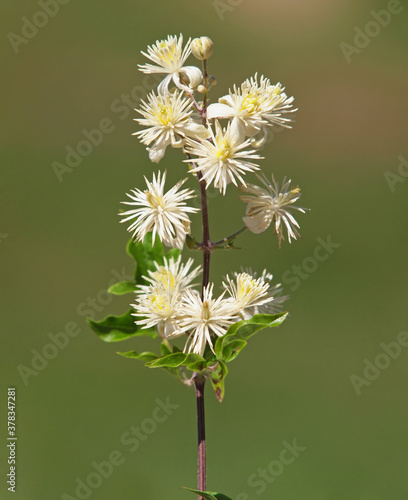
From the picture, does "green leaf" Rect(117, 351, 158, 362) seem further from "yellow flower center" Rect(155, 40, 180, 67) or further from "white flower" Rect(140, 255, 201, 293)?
"yellow flower center" Rect(155, 40, 180, 67)

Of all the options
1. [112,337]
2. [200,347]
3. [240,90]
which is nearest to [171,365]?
[200,347]

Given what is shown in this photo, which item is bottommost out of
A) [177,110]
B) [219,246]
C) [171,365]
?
[171,365]

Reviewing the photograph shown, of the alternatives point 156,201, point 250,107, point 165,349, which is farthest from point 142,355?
point 250,107

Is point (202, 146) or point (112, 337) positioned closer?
point (202, 146)

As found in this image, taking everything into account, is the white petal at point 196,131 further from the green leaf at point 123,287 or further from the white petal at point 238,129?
the green leaf at point 123,287

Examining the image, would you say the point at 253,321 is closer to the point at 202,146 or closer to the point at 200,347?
the point at 200,347

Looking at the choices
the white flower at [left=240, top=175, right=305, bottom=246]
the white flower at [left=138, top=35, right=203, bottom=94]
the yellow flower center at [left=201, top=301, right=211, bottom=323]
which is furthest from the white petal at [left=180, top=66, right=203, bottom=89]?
the yellow flower center at [left=201, top=301, right=211, bottom=323]
